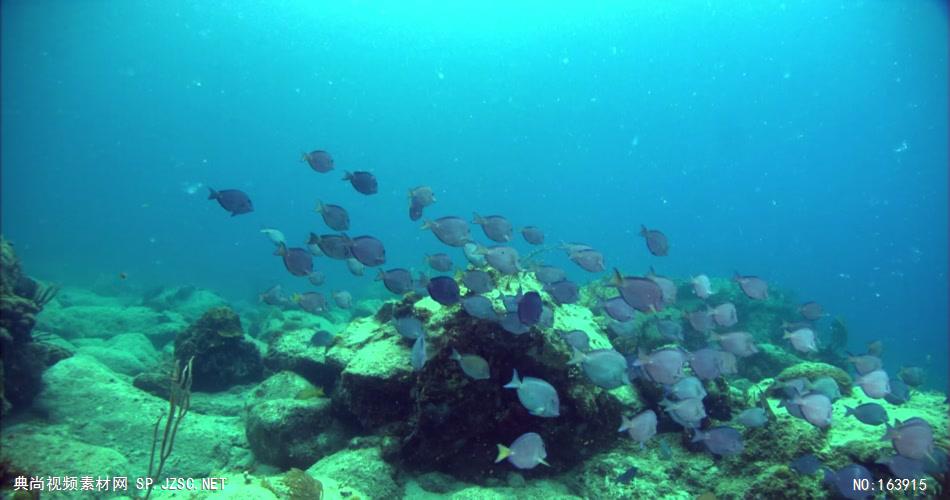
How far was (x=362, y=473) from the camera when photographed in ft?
15.5

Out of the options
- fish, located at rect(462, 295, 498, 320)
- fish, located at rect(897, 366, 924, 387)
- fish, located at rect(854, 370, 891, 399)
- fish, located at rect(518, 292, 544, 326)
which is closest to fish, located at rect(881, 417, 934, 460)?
fish, located at rect(854, 370, 891, 399)

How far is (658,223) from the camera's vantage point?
14638cm

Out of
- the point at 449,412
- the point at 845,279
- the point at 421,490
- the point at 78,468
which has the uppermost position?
the point at 845,279

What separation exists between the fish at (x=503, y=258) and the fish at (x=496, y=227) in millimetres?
834

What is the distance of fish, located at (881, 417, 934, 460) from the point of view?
4062mm

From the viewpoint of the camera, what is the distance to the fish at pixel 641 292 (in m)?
4.83

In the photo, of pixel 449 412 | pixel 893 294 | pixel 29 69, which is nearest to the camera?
pixel 449 412

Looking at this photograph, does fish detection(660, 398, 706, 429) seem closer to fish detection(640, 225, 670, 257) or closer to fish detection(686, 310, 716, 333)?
fish detection(686, 310, 716, 333)

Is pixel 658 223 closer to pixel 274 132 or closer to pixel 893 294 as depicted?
pixel 893 294

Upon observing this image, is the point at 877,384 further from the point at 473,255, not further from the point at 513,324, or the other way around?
the point at 473,255

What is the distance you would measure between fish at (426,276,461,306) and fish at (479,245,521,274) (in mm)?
1070

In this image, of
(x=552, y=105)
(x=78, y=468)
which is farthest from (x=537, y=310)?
(x=552, y=105)

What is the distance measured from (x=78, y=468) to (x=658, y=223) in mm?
158040

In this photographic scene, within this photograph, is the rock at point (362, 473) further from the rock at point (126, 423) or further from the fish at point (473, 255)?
the fish at point (473, 255)
